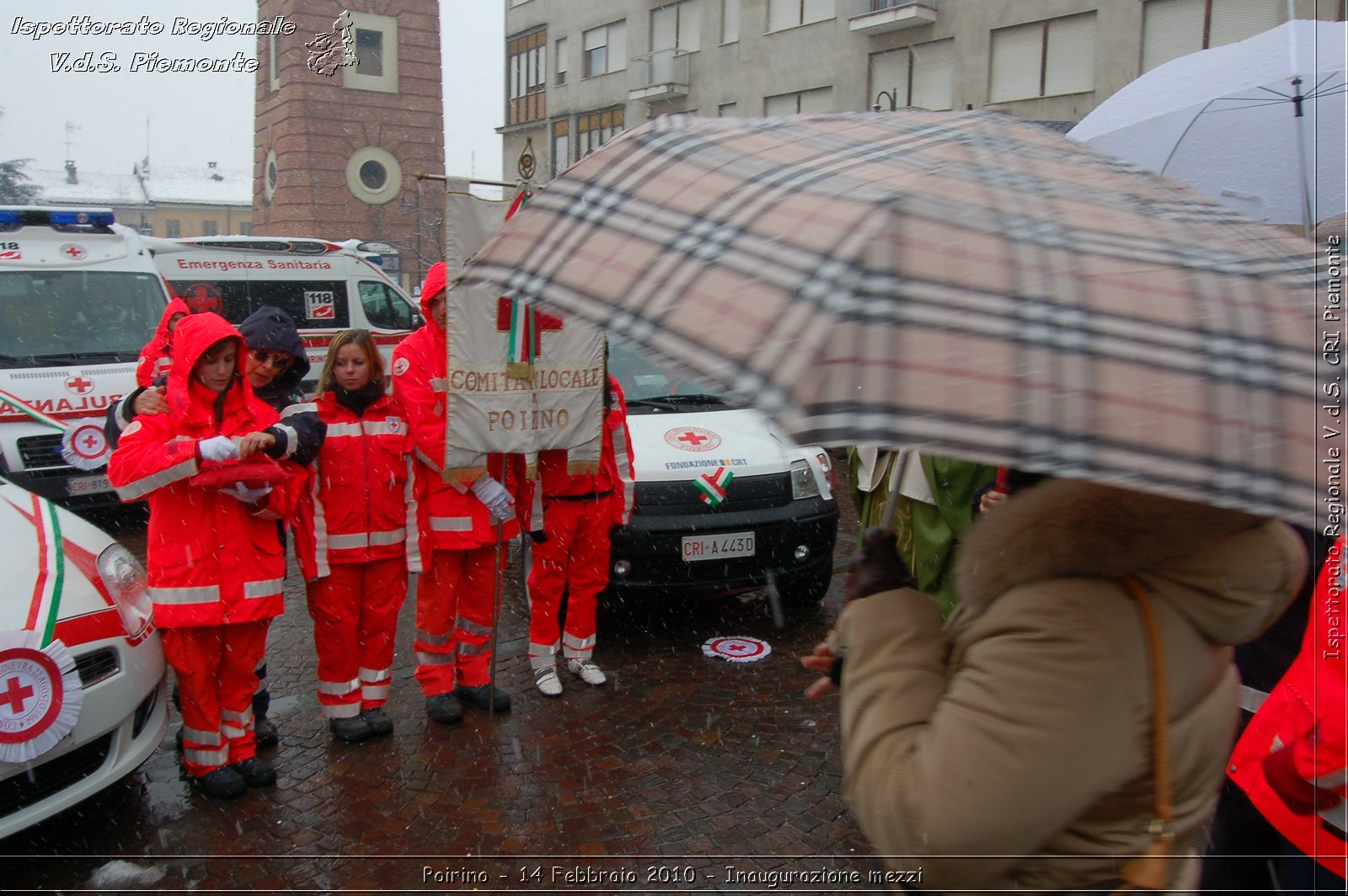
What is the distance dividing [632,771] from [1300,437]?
10.9 feet

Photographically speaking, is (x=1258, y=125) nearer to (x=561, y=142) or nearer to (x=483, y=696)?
(x=483, y=696)

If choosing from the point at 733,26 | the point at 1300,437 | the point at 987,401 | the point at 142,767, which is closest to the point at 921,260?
the point at 987,401

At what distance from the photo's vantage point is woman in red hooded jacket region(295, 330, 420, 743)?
162 inches

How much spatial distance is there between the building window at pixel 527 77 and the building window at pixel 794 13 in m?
10.6

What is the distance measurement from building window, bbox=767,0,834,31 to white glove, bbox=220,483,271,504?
80.7 feet

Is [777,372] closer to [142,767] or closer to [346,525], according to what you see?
[346,525]

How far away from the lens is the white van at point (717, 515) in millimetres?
5289

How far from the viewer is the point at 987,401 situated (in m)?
1.14

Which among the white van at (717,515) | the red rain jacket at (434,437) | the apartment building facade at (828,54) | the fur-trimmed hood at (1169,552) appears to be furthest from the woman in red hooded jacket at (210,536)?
the apartment building facade at (828,54)

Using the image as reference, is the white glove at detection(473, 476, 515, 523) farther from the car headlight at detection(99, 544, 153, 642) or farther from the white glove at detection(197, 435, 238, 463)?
the car headlight at detection(99, 544, 153, 642)

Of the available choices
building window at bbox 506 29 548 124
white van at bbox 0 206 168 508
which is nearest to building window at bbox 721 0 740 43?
building window at bbox 506 29 548 124

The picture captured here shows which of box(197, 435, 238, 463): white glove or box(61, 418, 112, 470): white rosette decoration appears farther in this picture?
box(61, 418, 112, 470): white rosette decoration

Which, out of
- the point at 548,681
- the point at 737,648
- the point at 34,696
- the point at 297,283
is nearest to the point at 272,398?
the point at 34,696

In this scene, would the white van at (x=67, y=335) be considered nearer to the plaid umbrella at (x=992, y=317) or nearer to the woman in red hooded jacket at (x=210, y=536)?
the woman in red hooded jacket at (x=210, y=536)
